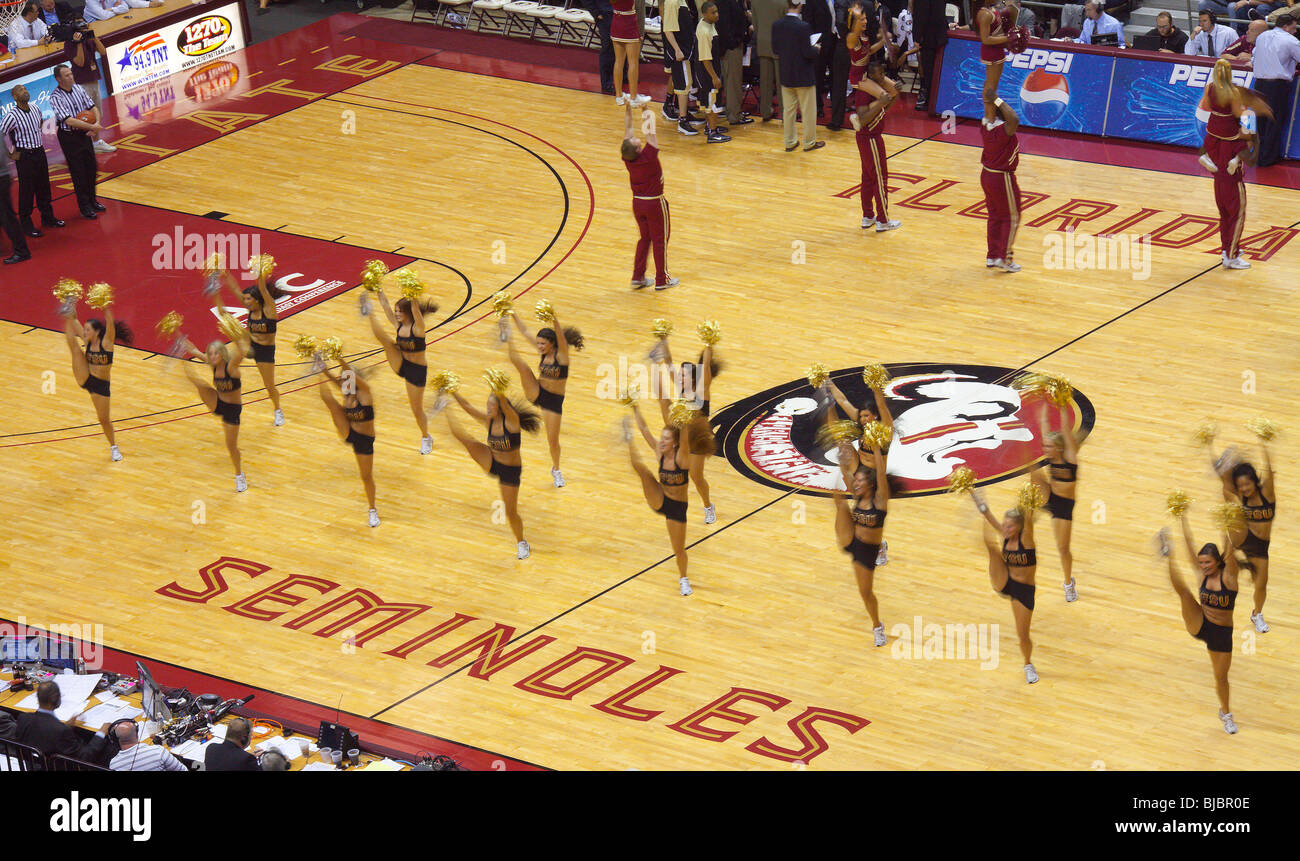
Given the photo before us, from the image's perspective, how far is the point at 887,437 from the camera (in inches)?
580

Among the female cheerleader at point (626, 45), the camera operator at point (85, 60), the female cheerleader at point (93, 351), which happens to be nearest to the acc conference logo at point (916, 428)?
the female cheerleader at point (93, 351)

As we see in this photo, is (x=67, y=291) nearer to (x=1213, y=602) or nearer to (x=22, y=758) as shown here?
(x=22, y=758)

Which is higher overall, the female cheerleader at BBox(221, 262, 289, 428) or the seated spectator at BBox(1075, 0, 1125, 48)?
the seated spectator at BBox(1075, 0, 1125, 48)

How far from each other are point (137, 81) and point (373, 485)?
16304 mm

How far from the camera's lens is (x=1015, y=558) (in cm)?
1393

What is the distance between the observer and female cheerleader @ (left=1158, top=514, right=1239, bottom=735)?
13.1m

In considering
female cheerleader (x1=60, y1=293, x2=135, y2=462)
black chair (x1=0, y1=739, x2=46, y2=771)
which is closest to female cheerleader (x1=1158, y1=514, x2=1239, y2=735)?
black chair (x1=0, y1=739, x2=46, y2=771)

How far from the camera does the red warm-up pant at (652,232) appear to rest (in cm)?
2158

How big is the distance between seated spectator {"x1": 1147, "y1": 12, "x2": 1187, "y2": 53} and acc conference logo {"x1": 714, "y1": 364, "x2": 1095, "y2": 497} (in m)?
8.92

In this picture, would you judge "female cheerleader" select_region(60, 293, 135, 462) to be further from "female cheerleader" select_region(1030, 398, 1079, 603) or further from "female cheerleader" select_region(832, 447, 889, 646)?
"female cheerleader" select_region(1030, 398, 1079, 603)

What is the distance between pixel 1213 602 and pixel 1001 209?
9551 mm

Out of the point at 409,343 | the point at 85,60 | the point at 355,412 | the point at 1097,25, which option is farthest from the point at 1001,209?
the point at 85,60
